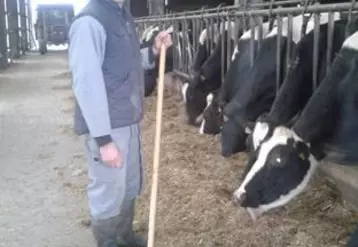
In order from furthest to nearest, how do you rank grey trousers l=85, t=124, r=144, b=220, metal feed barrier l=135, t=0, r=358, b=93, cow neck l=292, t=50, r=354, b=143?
metal feed barrier l=135, t=0, r=358, b=93 → cow neck l=292, t=50, r=354, b=143 → grey trousers l=85, t=124, r=144, b=220

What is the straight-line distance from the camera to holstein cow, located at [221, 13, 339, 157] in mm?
4039

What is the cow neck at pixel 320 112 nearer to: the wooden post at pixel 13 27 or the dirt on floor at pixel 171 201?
the dirt on floor at pixel 171 201

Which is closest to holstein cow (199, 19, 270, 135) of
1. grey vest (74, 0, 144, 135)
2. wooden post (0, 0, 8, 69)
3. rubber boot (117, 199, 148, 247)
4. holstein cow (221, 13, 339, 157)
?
holstein cow (221, 13, 339, 157)

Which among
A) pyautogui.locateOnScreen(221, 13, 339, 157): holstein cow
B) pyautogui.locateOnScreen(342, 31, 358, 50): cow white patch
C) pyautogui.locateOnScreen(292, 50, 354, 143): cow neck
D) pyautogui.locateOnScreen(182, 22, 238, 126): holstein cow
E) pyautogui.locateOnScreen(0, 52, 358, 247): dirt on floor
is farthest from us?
pyautogui.locateOnScreen(182, 22, 238, 126): holstein cow

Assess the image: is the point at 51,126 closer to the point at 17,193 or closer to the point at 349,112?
the point at 17,193

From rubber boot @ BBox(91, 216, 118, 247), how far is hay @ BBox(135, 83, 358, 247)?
0.34m

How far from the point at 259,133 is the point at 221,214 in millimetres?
747

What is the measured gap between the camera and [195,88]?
5566 mm

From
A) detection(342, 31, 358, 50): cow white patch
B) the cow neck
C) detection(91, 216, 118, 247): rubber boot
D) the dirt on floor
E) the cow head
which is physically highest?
detection(342, 31, 358, 50): cow white patch

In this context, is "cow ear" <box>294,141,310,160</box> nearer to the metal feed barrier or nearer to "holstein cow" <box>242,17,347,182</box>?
"holstein cow" <box>242,17,347,182</box>

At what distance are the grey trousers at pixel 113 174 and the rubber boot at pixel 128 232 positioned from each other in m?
0.19

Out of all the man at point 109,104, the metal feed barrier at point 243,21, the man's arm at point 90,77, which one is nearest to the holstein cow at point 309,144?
the metal feed barrier at point 243,21

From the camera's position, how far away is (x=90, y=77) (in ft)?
8.28

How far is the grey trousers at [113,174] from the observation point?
9.13ft
